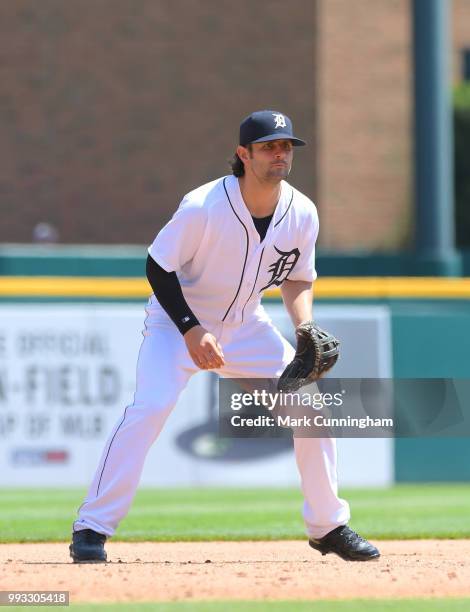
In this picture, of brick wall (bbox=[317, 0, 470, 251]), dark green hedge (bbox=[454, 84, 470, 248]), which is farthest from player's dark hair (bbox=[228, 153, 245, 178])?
dark green hedge (bbox=[454, 84, 470, 248])

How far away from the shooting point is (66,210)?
21500 millimetres

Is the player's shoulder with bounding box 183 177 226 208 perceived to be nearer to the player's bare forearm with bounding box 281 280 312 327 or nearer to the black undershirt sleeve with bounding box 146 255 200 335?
the black undershirt sleeve with bounding box 146 255 200 335

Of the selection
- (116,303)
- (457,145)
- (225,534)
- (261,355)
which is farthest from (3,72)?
(261,355)

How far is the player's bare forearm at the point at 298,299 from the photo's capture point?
5637mm

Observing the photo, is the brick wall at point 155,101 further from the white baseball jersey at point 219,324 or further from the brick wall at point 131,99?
the white baseball jersey at point 219,324

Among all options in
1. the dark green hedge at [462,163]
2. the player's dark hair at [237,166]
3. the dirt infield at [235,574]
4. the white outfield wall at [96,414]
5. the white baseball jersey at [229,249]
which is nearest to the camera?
the dirt infield at [235,574]

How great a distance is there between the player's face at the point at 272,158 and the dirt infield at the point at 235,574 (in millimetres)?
1503

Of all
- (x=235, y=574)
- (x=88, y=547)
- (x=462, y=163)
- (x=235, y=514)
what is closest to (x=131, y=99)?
(x=462, y=163)

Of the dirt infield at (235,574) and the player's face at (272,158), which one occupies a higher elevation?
the player's face at (272,158)

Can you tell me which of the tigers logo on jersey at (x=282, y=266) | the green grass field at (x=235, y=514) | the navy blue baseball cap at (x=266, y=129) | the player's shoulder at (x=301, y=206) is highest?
the navy blue baseball cap at (x=266, y=129)

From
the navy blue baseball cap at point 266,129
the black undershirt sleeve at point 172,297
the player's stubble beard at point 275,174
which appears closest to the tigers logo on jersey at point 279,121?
the navy blue baseball cap at point 266,129

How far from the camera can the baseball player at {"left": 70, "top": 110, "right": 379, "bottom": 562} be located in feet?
17.5

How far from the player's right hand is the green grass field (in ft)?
6.44

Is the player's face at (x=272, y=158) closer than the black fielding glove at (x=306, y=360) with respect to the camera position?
Yes
